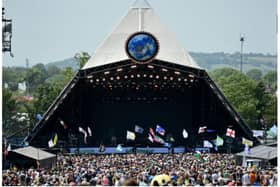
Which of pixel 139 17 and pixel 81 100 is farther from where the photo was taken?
pixel 139 17

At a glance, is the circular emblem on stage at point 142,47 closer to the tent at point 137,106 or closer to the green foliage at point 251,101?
the tent at point 137,106

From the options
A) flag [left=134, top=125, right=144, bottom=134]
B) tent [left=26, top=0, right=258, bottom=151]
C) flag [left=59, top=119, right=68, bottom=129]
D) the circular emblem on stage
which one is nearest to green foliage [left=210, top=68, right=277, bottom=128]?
tent [left=26, top=0, right=258, bottom=151]

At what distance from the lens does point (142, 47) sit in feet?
166

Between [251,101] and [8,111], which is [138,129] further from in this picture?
[8,111]

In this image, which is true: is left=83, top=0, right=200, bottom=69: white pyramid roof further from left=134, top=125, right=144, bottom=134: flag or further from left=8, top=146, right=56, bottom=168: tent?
left=8, top=146, right=56, bottom=168: tent

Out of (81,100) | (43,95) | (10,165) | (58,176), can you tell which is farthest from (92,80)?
(43,95)

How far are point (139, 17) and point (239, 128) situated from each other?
12.1 metres

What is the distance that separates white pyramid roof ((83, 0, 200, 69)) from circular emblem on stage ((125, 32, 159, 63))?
7.66m

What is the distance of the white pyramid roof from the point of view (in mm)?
59719

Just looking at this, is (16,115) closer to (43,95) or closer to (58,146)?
(43,95)

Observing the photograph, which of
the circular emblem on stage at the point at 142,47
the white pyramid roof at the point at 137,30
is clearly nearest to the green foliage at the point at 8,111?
the white pyramid roof at the point at 137,30

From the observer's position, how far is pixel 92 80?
5472 centimetres

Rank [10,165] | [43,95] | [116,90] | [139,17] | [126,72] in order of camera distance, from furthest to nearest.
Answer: [43,95] → [139,17] → [116,90] → [126,72] → [10,165]

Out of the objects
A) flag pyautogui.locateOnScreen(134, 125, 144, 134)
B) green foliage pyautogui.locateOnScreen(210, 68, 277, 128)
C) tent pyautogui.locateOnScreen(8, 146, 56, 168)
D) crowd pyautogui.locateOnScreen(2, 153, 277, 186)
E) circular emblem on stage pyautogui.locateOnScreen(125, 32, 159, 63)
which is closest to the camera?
crowd pyautogui.locateOnScreen(2, 153, 277, 186)
